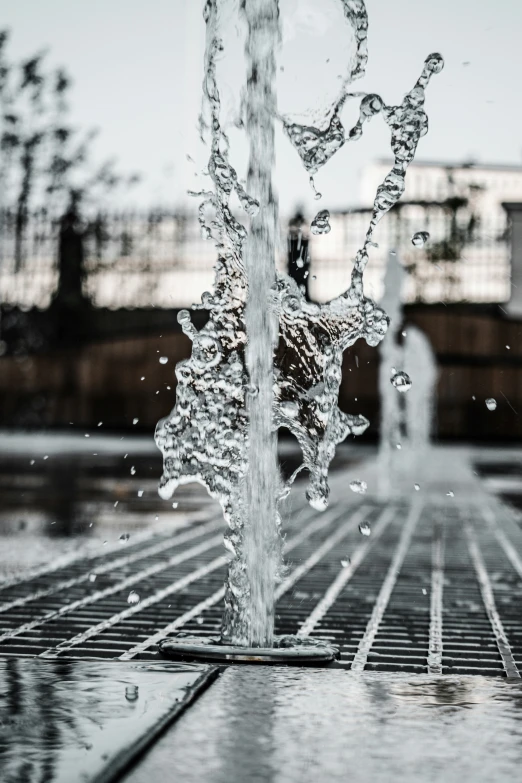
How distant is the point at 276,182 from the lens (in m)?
3.57

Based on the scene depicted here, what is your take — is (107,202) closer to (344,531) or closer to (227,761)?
(344,531)

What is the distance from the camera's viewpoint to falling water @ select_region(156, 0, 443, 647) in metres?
3.47

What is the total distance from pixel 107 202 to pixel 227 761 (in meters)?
A: 27.1

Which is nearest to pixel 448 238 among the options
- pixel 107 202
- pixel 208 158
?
pixel 107 202

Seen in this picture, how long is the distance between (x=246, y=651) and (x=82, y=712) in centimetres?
85

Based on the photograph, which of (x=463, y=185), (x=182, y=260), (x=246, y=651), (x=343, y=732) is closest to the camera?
(x=343, y=732)

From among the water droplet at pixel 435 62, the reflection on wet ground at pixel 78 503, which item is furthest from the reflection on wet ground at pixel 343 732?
the reflection on wet ground at pixel 78 503

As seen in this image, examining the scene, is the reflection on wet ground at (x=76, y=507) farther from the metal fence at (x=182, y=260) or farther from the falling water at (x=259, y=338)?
the metal fence at (x=182, y=260)

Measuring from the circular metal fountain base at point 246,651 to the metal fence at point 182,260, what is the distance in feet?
77.1

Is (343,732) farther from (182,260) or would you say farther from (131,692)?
(182,260)

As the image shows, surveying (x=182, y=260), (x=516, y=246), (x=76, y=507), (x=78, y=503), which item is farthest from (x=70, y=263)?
(x=76, y=507)

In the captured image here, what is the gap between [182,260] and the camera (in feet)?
92.3

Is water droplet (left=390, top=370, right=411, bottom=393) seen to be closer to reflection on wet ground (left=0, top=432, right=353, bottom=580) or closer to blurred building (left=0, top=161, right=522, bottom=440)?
reflection on wet ground (left=0, top=432, right=353, bottom=580)

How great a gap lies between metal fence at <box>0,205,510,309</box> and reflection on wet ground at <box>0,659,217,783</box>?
24.1 m
